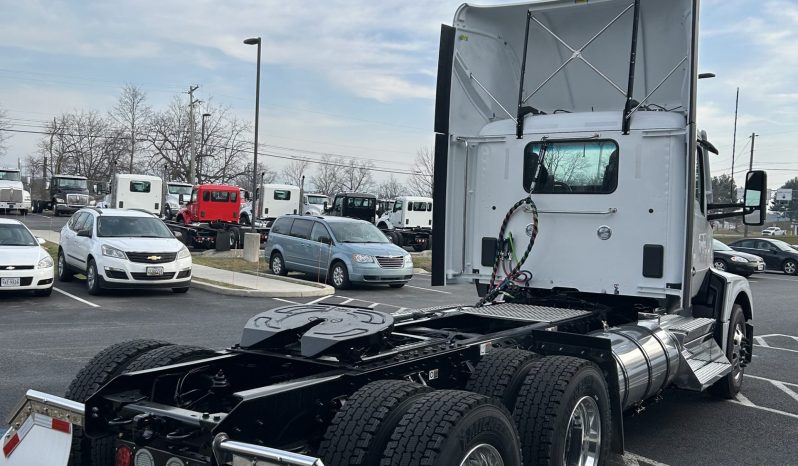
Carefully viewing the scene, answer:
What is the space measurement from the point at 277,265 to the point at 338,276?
2.85 metres

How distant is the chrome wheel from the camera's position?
66.2 ft

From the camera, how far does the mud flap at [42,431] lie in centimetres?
356

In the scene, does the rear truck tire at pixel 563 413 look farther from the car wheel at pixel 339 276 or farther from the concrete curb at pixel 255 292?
the car wheel at pixel 339 276

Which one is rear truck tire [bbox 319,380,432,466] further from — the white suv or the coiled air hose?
the white suv

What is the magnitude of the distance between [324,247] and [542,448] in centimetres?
1476

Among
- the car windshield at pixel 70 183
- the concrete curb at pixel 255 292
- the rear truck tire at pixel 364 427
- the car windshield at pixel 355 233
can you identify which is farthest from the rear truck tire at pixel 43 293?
the car windshield at pixel 70 183

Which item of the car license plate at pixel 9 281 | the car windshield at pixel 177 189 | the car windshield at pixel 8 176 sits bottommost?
the car license plate at pixel 9 281

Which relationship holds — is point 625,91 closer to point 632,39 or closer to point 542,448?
point 632,39

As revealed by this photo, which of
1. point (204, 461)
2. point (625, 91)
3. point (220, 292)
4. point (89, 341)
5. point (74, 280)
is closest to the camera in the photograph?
point (204, 461)

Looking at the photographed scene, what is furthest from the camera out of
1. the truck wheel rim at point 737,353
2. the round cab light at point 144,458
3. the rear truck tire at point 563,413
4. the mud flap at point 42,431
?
the truck wheel rim at point 737,353

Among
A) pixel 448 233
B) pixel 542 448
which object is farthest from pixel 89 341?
pixel 542 448

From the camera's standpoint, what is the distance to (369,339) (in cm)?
415

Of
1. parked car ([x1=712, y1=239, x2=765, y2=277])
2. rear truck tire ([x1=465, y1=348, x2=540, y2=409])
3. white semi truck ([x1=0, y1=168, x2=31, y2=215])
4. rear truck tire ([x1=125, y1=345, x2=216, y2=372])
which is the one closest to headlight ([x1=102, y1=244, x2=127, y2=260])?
rear truck tire ([x1=125, y1=345, x2=216, y2=372])

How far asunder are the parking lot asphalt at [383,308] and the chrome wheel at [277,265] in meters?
3.02
